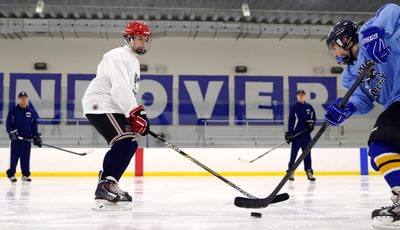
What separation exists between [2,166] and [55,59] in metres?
4.34

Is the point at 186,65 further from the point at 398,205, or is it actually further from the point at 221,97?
the point at 398,205

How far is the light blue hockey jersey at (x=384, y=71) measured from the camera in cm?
189

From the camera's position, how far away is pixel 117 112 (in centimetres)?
268

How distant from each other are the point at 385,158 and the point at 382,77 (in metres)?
0.36

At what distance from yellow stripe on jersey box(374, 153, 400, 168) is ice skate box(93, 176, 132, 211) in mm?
1408

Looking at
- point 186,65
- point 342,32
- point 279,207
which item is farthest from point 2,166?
point 342,32

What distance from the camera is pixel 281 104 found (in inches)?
392

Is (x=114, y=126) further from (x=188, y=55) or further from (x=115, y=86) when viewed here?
(x=188, y=55)

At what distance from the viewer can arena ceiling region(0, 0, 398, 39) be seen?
9.49 meters

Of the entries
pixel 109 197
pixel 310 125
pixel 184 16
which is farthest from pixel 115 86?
pixel 184 16

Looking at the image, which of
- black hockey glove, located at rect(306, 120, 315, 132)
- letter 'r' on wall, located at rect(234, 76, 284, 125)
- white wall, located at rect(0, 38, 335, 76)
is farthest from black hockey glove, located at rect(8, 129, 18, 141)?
white wall, located at rect(0, 38, 335, 76)

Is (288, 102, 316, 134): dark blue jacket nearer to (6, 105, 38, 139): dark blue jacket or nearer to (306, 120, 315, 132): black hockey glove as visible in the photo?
(306, 120, 315, 132): black hockey glove

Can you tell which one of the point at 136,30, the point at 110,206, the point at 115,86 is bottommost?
the point at 110,206

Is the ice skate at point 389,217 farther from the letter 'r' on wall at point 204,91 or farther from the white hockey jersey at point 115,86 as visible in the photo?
the letter 'r' on wall at point 204,91
